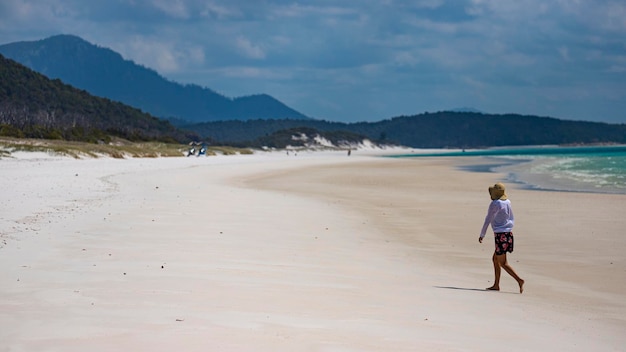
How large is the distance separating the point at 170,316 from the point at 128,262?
2.93m

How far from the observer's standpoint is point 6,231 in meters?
A: 10.8

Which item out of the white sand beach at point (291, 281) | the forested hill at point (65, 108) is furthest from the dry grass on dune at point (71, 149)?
the white sand beach at point (291, 281)

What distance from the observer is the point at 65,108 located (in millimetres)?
113875

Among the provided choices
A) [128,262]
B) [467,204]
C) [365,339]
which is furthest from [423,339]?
[467,204]

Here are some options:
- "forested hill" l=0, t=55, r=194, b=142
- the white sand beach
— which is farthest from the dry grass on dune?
the white sand beach

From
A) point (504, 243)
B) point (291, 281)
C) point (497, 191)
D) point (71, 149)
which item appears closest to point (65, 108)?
point (71, 149)

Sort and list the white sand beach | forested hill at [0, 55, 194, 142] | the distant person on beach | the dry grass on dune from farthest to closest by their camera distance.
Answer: forested hill at [0, 55, 194, 142]
the dry grass on dune
the distant person on beach
the white sand beach

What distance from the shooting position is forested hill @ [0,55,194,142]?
314ft

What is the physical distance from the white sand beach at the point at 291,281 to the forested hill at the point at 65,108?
251ft

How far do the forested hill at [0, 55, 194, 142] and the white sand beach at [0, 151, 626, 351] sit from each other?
251 feet

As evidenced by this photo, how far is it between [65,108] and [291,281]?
115111 millimetres

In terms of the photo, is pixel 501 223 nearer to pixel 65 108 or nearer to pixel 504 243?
pixel 504 243

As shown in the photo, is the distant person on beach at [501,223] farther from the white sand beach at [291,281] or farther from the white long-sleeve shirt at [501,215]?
the white sand beach at [291,281]

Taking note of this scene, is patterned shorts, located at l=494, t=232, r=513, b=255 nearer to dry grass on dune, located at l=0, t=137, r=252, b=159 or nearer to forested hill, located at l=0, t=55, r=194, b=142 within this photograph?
dry grass on dune, located at l=0, t=137, r=252, b=159
